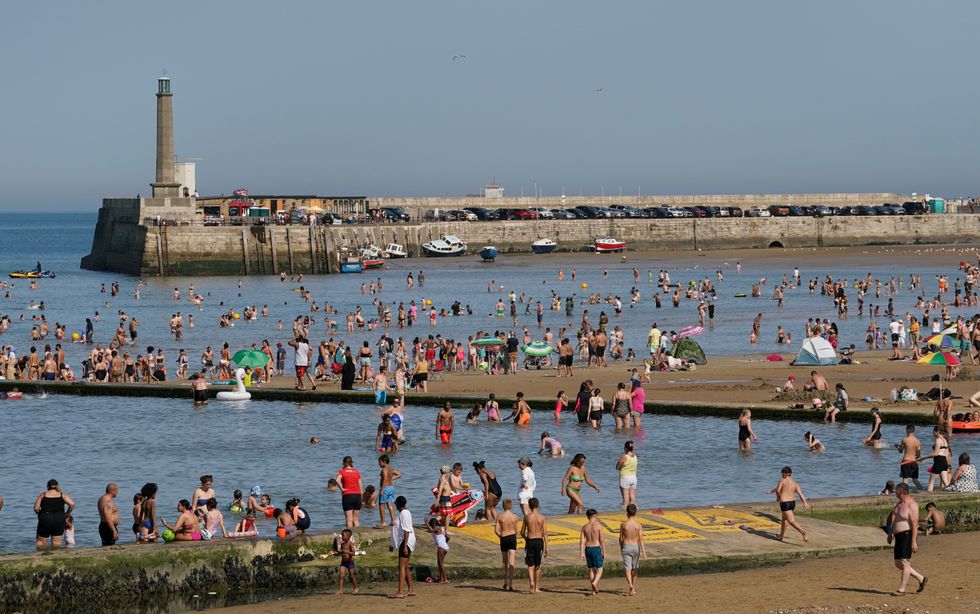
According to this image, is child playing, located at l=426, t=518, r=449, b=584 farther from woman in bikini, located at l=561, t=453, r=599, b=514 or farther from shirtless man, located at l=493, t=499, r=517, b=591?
woman in bikini, located at l=561, t=453, r=599, b=514

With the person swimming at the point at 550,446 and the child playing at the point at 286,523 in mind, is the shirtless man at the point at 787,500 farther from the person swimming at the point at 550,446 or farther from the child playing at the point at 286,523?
the person swimming at the point at 550,446

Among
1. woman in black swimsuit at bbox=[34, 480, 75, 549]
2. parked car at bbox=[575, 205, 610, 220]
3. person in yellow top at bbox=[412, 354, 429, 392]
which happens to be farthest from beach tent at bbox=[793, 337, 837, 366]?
parked car at bbox=[575, 205, 610, 220]

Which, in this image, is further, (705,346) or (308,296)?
(308,296)

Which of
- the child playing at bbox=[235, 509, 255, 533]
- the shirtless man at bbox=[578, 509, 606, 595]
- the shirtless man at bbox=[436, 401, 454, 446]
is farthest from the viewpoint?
the shirtless man at bbox=[436, 401, 454, 446]

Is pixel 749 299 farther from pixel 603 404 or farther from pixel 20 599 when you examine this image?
pixel 20 599

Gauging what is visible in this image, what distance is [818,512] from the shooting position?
57.4 feet

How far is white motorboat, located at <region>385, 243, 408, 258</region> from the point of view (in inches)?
3541

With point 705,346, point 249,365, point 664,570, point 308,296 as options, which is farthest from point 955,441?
point 308,296

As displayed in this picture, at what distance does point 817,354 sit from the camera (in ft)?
113

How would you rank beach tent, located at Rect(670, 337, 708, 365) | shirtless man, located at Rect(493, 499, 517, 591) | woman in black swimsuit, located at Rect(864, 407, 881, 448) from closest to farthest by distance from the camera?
shirtless man, located at Rect(493, 499, 517, 591) < woman in black swimsuit, located at Rect(864, 407, 881, 448) < beach tent, located at Rect(670, 337, 708, 365)

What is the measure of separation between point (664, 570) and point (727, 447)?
9.11 metres

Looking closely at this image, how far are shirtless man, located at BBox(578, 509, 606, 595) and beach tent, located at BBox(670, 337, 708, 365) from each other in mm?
21728

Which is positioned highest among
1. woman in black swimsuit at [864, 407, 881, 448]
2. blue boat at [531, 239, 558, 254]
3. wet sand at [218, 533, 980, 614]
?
blue boat at [531, 239, 558, 254]

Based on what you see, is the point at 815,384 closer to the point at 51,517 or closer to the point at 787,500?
the point at 787,500
